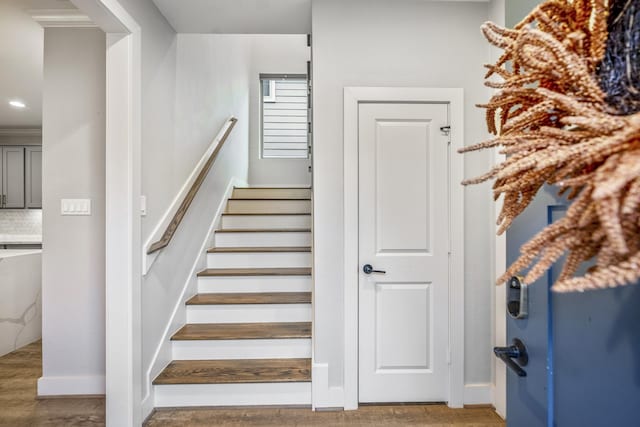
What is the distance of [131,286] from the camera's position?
77.5 inches

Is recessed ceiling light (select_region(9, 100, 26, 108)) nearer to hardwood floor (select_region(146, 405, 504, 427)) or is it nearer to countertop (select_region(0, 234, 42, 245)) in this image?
countertop (select_region(0, 234, 42, 245))

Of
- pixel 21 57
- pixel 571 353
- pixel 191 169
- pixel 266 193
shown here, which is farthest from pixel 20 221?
pixel 571 353

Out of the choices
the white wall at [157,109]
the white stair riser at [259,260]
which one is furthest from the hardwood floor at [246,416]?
the white stair riser at [259,260]

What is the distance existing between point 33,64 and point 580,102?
423 cm

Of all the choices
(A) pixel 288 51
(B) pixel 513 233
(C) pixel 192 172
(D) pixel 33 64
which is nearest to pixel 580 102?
(B) pixel 513 233

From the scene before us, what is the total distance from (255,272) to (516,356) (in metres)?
2.44

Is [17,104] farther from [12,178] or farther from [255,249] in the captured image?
[255,249]

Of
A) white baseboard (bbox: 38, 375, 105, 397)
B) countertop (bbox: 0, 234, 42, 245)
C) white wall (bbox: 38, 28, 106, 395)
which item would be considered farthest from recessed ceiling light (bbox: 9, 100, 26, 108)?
white baseboard (bbox: 38, 375, 105, 397)

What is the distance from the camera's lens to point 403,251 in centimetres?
232

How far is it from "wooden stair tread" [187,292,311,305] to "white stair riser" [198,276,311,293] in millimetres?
43

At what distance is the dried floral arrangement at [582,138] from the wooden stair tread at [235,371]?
2.08m

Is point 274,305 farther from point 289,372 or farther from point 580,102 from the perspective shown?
point 580,102

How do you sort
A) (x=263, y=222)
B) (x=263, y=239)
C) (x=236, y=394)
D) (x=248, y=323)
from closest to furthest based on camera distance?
(x=236, y=394) < (x=248, y=323) < (x=263, y=239) < (x=263, y=222)

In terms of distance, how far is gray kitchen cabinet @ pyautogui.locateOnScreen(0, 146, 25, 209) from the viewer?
205 inches
